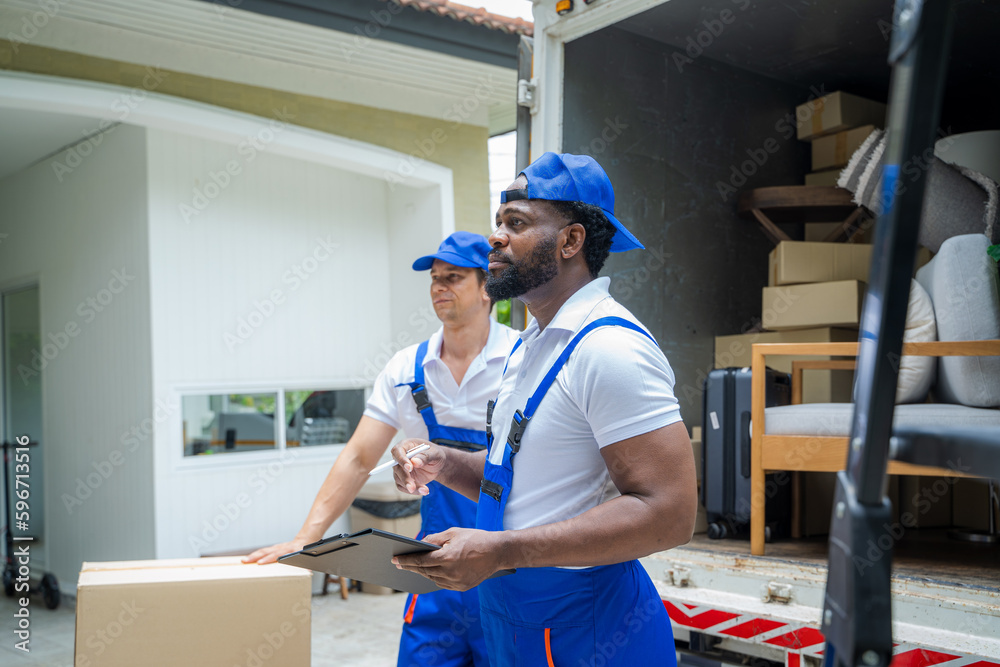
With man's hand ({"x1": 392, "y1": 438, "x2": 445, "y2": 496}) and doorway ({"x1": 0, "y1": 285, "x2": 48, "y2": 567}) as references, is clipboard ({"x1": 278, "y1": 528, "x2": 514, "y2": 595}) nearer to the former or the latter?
man's hand ({"x1": 392, "y1": 438, "x2": 445, "y2": 496})

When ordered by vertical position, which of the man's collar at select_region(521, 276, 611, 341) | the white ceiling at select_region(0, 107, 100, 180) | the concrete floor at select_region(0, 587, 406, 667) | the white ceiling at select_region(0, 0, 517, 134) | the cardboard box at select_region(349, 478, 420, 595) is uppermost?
the white ceiling at select_region(0, 0, 517, 134)

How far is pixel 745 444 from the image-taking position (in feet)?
12.4

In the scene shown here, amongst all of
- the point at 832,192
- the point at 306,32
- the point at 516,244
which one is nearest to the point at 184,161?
the point at 306,32

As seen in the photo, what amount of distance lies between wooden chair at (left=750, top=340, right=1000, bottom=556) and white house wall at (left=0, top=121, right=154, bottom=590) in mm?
4964

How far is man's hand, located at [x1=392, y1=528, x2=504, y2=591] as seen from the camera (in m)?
1.49

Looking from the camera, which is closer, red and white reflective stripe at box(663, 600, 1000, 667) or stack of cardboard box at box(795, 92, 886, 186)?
red and white reflective stripe at box(663, 600, 1000, 667)

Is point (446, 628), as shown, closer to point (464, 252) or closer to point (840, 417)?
point (464, 252)

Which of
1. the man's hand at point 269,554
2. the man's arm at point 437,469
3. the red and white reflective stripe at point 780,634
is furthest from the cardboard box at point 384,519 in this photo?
the man's arm at point 437,469

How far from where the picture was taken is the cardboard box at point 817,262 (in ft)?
14.8

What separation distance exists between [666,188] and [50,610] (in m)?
6.08

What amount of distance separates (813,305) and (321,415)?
190 inches

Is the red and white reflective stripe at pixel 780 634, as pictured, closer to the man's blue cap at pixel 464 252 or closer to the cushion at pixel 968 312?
the cushion at pixel 968 312

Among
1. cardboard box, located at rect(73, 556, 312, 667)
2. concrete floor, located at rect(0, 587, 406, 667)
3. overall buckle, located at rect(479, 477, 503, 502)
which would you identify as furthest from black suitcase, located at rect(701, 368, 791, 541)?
concrete floor, located at rect(0, 587, 406, 667)

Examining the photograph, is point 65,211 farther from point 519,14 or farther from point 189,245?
point 519,14
